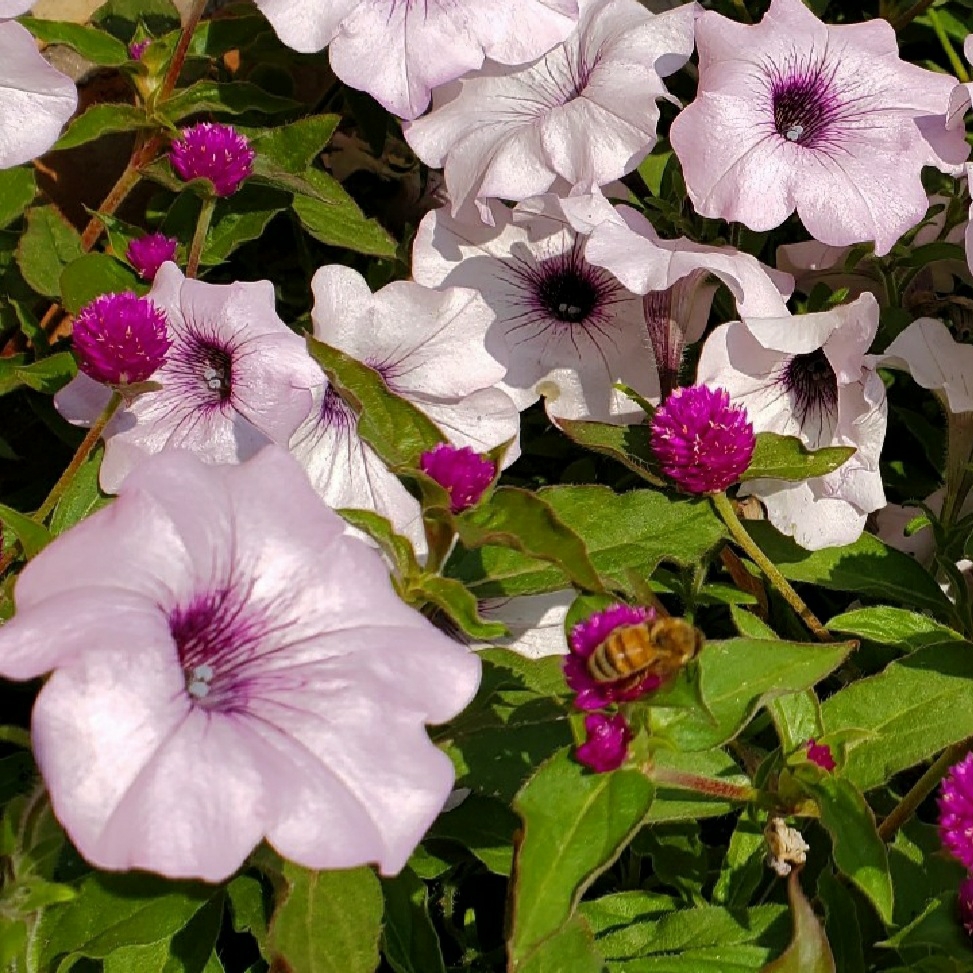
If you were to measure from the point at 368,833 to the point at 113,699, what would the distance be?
0.20m

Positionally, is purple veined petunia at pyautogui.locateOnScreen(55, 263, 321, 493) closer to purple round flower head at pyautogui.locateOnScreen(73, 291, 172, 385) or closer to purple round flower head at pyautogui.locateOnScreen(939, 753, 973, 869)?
purple round flower head at pyautogui.locateOnScreen(73, 291, 172, 385)

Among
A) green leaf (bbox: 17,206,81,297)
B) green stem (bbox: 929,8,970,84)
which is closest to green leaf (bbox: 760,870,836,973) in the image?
green leaf (bbox: 17,206,81,297)

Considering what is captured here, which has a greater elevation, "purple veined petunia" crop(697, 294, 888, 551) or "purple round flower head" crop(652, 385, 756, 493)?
"purple round flower head" crop(652, 385, 756, 493)

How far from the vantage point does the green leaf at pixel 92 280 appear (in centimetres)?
160

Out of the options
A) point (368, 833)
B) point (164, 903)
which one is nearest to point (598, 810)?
point (368, 833)

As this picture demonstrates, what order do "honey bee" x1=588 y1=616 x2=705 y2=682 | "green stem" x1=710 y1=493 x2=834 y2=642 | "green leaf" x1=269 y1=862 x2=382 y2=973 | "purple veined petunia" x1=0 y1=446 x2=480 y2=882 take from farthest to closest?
"green stem" x1=710 y1=493 x2=834 y2=642 → "green leaf" x1=269 y1=862 x2=382 y2=973 → "honey bee" x1=588 y1=616 x2=705 y2=682 → "purple veined petunia" x1=0 y1=446 x2=480 y2=882

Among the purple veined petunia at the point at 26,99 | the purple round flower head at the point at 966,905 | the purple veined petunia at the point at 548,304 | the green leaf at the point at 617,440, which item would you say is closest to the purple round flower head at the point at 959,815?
the purple round flower head at the point at 966,905

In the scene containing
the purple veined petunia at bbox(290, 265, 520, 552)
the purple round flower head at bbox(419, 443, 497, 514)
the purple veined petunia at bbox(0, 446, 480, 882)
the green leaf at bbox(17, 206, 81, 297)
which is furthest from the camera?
the green leaf at bbox(17, 206, 81, 297)

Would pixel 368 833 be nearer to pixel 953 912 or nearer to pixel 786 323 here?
pixel 953 912

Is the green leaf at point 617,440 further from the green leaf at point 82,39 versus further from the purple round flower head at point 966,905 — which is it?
the green leaf at point 82,39

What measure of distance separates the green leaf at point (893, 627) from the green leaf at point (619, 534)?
0.18 metres

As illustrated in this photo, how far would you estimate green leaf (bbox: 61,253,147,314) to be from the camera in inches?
63.2

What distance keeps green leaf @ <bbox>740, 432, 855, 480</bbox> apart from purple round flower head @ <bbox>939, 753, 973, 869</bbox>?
16.4 inches

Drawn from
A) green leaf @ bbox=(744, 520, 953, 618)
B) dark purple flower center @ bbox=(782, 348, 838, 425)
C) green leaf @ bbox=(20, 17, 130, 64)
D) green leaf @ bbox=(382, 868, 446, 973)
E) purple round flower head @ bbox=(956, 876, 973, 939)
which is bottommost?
green leaf @ bbox=(382, 868, 446, 973)
